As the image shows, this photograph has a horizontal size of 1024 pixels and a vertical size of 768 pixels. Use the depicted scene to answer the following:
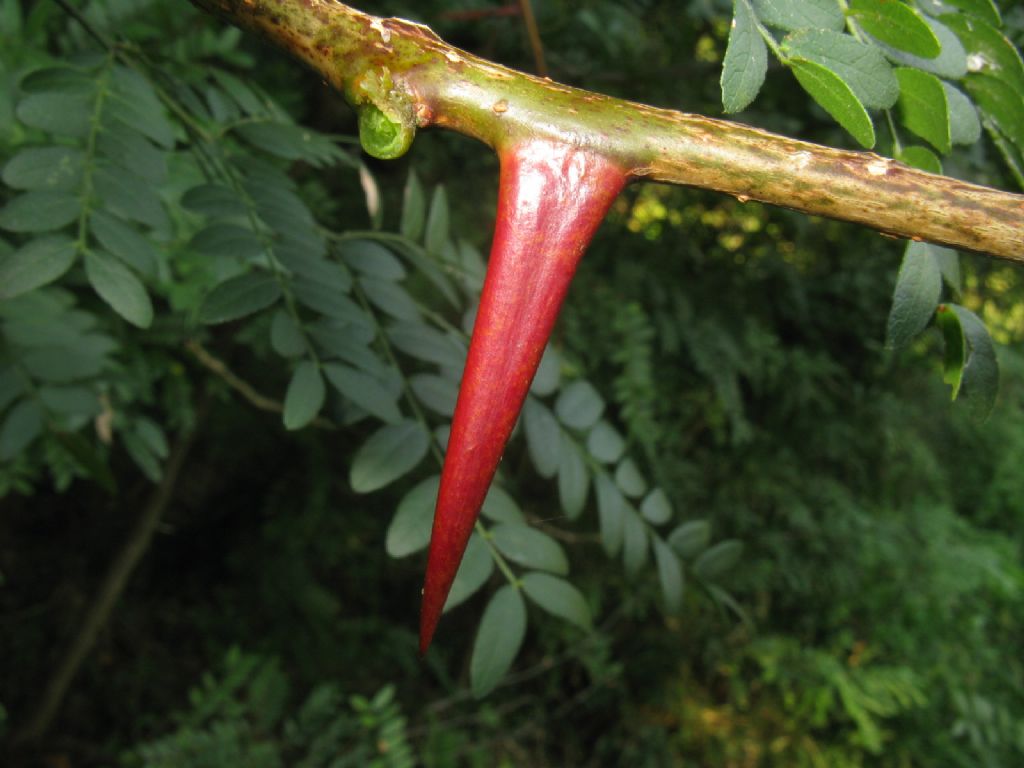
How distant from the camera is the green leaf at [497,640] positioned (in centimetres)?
56

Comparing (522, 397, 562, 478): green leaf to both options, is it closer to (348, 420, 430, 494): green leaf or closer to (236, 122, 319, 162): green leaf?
→ (348, 420, 430, 494): green leaf

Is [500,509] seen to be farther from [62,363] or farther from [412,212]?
[62,363]

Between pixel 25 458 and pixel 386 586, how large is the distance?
1179mm

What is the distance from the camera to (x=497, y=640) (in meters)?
0.58

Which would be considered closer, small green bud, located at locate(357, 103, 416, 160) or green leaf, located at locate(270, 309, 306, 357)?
small green bud, located at locate(357, 103, 416, 160)

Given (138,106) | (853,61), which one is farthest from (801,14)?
(138,106)

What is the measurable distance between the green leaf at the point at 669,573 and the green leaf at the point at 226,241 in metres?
0.46

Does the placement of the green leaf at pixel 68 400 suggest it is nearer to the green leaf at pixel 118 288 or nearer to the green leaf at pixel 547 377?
the green leaf at pixel 118 288

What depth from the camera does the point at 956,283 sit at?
43 centimetres

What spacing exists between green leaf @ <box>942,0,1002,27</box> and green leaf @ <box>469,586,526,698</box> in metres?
0.45

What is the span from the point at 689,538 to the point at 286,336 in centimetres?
46

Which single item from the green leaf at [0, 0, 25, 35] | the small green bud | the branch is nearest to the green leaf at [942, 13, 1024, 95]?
the branch

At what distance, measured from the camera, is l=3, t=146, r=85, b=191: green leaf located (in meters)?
0.58

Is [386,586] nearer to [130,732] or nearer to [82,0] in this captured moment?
[130,732]
